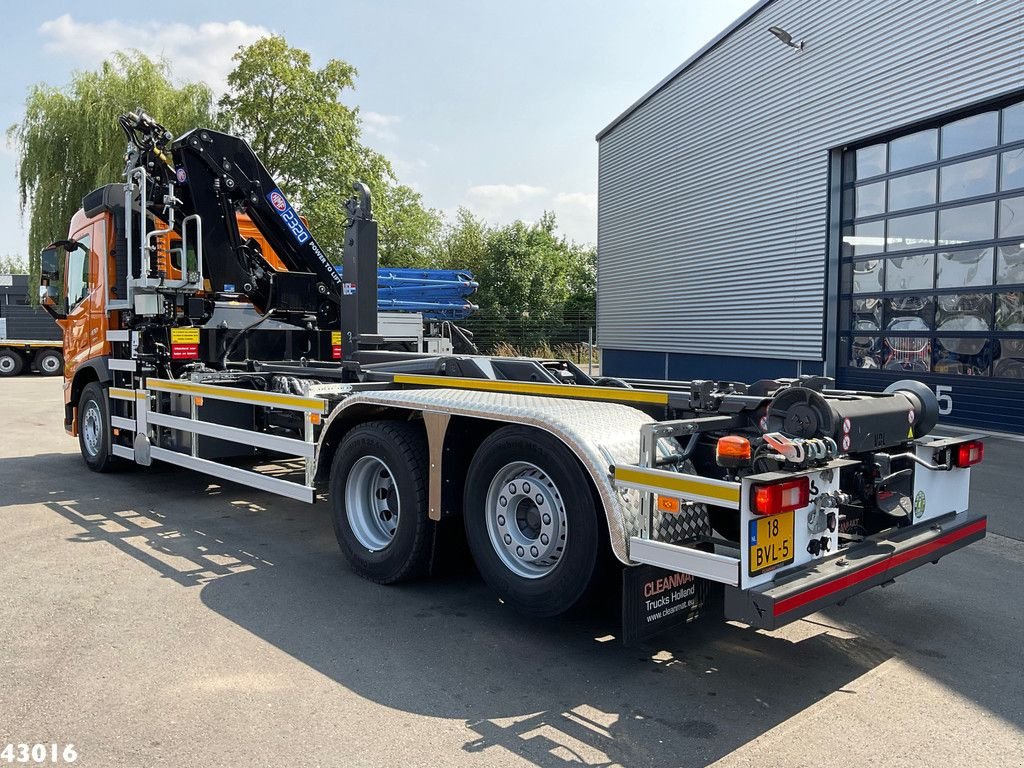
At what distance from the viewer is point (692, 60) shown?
18.5 meters

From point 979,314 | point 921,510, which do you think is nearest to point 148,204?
point 921,510

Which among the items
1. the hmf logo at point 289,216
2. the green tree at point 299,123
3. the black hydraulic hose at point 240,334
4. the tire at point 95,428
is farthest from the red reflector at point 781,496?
the green tree at point 299,123

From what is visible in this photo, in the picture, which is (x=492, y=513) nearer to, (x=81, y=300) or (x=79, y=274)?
(x=81, y=300)

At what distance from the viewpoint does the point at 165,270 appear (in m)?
8.27

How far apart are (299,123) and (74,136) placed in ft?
24.5

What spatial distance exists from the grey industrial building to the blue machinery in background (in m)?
5.81

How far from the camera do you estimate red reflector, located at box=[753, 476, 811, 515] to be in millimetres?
3305

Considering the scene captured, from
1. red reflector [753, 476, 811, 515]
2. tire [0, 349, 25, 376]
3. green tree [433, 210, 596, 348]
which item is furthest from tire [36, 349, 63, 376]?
red reflector [753, 476, 811, 515]

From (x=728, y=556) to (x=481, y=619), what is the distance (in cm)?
173

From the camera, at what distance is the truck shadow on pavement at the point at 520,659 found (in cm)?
334

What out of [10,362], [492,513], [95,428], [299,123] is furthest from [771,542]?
[10,362]

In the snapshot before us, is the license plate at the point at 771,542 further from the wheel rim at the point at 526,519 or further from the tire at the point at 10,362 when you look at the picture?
the tire at the point at 10,362

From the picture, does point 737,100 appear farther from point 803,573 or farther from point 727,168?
point 803,573

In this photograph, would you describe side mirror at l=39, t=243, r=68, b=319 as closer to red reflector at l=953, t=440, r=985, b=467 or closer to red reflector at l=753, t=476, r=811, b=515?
red reflector at l=753, t=476, r=811, b=515
